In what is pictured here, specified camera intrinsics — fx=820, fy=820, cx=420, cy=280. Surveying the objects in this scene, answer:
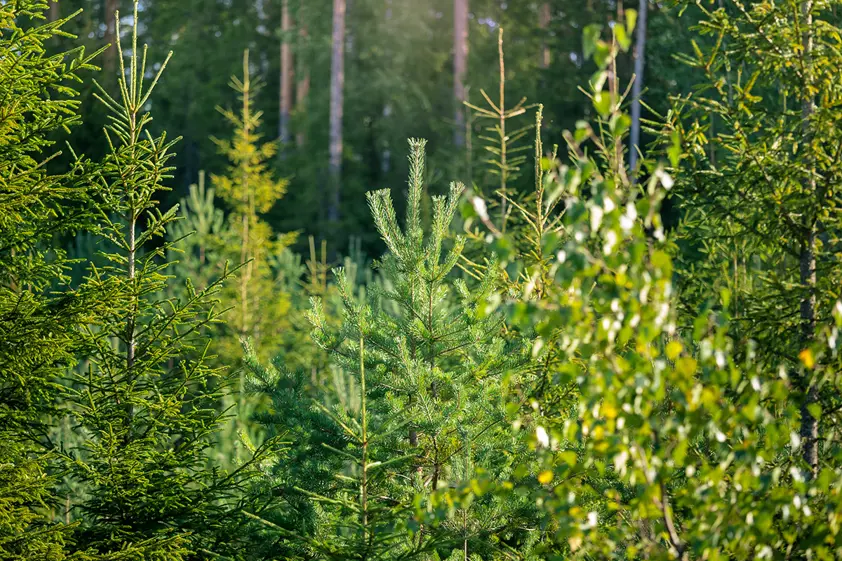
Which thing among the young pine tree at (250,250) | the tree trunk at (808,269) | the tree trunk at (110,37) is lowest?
the young pine tree at (250,250)

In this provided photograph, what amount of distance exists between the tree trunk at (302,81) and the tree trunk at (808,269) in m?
27.7

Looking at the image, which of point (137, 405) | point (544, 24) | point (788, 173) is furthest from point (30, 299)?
point (544, 24)

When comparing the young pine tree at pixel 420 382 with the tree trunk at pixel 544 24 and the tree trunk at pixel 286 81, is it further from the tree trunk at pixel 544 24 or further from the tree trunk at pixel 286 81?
the tree trunk at pixel 286 81

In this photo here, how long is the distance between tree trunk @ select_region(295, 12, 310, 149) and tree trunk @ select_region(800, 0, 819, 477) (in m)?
27.7

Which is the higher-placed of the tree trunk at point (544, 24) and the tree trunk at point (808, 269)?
the tree trunk at point (544, 24)

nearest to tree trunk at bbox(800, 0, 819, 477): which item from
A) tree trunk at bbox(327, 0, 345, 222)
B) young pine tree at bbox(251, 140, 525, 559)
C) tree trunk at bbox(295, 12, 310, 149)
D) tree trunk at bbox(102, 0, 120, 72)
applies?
young pine tree at bbox(251, 140, 525, 559)

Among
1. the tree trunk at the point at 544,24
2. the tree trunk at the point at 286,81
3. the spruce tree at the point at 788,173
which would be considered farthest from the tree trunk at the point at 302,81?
the spruce tree at the point at 788,173

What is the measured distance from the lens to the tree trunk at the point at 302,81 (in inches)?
1256

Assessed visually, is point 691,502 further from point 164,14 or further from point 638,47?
point 164,14

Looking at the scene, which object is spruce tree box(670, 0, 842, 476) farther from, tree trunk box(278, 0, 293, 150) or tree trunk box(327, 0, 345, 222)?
tree trunk box(278, 0, 293, 150)

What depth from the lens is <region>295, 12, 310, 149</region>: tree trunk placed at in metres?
31.9

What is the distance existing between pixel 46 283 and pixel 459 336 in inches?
93.6

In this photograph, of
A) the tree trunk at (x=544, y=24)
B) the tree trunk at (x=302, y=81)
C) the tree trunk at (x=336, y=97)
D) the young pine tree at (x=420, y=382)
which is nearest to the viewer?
the young pine tree at (x=420, y=382)

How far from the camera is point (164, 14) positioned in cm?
3947
